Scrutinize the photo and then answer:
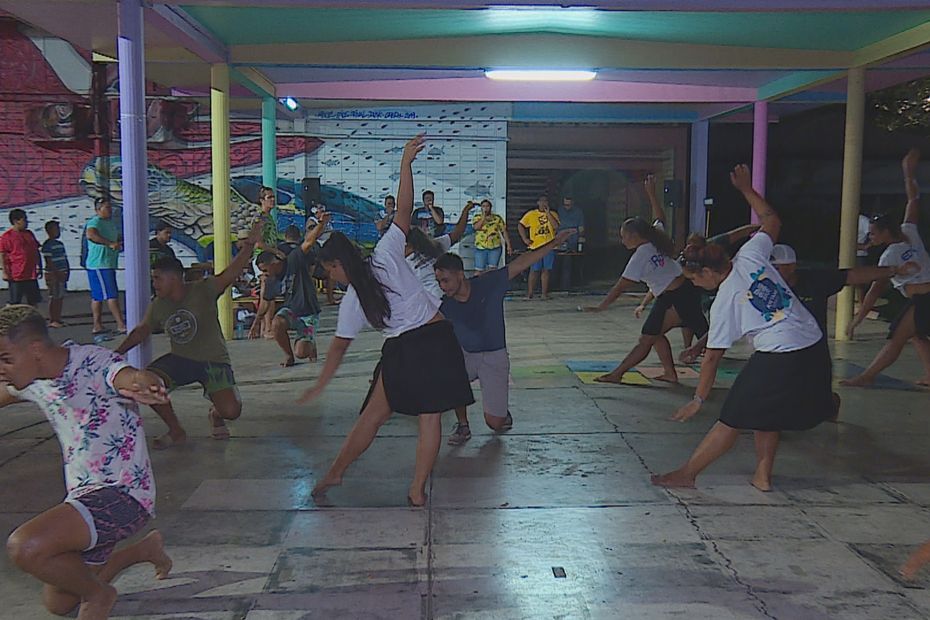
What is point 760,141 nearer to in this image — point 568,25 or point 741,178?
point 568,25

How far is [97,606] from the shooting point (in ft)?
10.8

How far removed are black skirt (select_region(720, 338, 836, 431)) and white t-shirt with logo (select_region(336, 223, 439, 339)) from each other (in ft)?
5.58

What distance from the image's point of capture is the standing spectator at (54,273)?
12.3 m

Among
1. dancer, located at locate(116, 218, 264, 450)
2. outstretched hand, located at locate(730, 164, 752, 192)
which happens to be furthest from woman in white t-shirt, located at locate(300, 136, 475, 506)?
outstretched hand, located at locate(730, 164, 752, 192)

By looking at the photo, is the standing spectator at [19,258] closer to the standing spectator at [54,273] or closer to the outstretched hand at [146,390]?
the standing spectator at [54,273]

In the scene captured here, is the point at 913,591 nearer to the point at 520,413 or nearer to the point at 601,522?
the point at 601,522

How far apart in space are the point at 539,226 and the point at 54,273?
8.13 metres

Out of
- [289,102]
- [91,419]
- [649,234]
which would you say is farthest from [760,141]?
[91,419]

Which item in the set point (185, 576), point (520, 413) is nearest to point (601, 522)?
point (185, 576)

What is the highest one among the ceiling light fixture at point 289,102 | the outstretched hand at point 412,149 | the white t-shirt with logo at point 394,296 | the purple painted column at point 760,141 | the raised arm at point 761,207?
the ceiling light fixture at point 289,102

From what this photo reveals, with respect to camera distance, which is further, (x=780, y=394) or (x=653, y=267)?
(x=653, y=267)

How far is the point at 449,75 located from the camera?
12.8 m

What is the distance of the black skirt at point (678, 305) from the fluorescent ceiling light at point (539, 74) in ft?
16.5

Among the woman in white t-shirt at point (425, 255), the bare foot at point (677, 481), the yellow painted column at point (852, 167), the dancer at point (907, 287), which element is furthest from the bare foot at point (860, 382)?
the woman in white t-shirt at point (425, 255)
